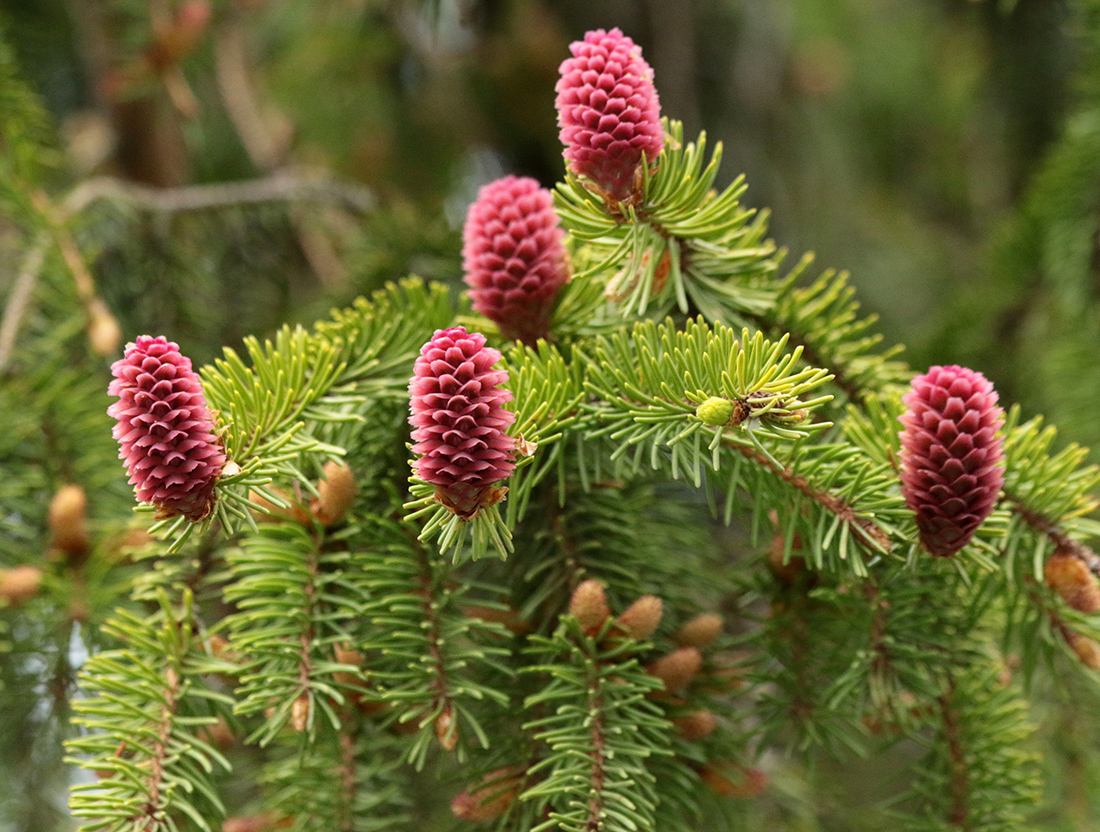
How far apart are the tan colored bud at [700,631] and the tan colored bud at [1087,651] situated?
20cm

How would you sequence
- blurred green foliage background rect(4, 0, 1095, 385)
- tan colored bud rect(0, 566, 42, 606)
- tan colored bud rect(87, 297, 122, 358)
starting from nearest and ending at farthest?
tan colored bud rect(0, 566, 42, 606), tan colored bud rect(87, 297, 122, 358), blurred green foliage background rect(4, 0, 1095, 385)

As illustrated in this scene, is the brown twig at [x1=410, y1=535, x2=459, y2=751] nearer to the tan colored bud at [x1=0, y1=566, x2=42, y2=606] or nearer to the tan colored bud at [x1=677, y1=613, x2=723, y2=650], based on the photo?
the tan colored bud at [x1=677, y1=613, x2=723, y2=650]

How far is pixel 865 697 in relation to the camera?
541mm

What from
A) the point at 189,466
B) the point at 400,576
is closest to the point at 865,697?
the point at 400,576

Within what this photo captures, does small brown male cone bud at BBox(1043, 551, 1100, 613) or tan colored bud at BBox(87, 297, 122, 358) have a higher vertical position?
tan colored bud at BBox(87, 297, 122, 358)

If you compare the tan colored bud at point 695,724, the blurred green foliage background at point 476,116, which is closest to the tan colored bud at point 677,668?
the tan colored bud at point 695,724

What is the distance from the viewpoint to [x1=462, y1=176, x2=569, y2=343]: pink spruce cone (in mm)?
530

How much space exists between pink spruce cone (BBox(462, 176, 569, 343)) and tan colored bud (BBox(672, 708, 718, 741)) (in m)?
0.26

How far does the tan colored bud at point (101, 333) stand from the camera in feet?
2.59

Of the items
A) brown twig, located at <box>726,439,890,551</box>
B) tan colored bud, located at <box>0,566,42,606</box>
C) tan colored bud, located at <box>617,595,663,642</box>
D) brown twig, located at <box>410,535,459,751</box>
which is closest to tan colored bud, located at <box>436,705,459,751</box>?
brown twig, located at <box>410,535,459,751</box>

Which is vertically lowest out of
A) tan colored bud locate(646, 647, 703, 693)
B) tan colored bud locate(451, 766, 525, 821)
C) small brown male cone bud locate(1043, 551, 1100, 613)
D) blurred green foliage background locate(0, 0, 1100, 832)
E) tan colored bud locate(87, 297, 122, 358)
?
tan colored bud locate(451, 766, 525, 821)

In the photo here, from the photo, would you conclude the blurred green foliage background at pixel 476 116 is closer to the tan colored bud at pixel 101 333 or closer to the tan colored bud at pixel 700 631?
the tan colored bud at pixel 101 333

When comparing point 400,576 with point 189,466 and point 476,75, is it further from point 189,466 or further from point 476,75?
point 476,75

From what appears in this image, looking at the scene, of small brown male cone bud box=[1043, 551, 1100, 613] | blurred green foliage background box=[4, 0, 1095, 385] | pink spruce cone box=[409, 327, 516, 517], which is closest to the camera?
pink spruce cone box=[409, 327, 516, 517]
